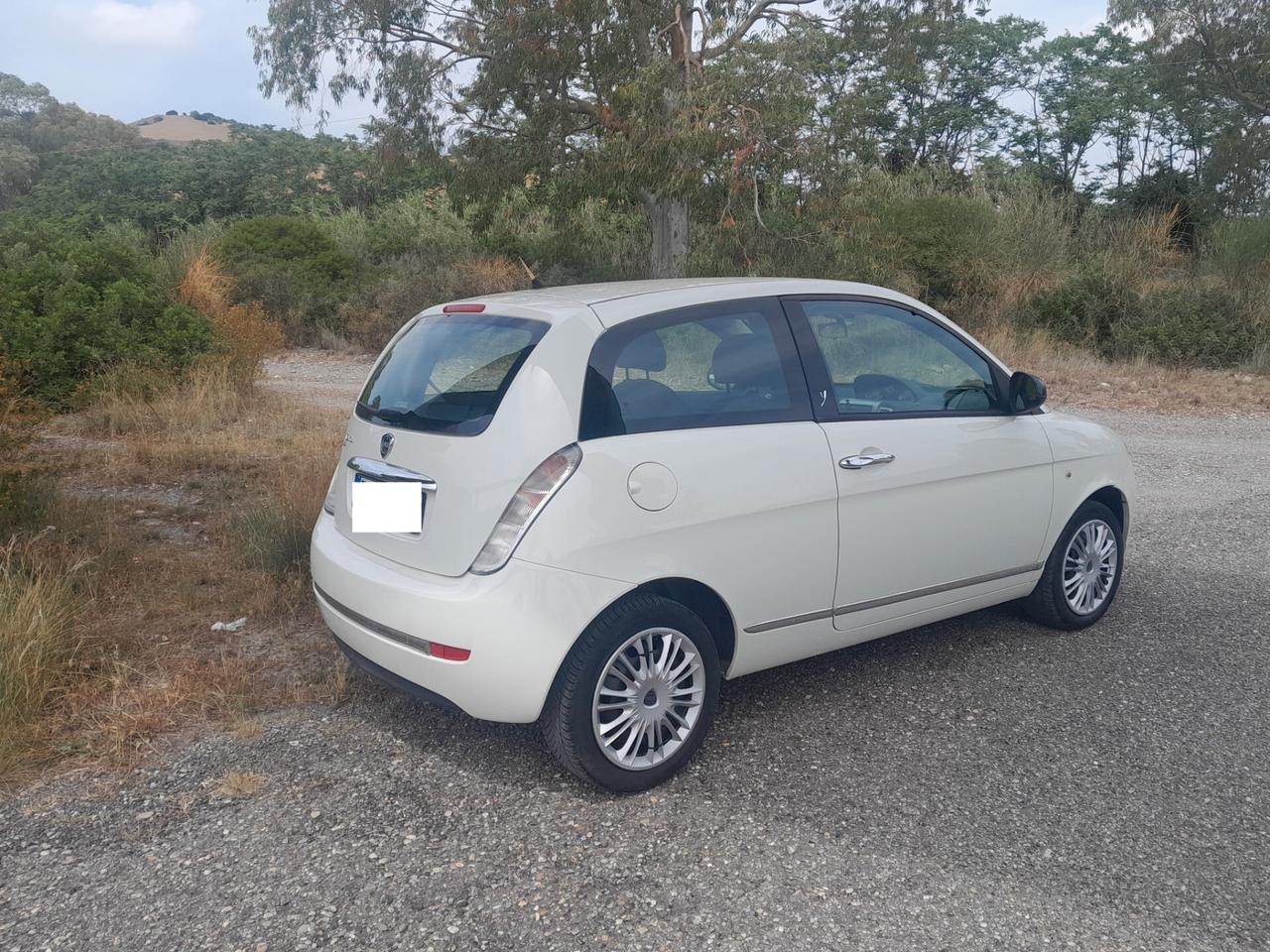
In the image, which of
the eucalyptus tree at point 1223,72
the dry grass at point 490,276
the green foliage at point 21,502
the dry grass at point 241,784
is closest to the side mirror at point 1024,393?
the dry grass at point 241,784

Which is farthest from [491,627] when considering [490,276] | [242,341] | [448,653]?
[490,276]

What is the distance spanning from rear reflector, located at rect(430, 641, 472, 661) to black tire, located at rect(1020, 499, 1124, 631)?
283 centimetres

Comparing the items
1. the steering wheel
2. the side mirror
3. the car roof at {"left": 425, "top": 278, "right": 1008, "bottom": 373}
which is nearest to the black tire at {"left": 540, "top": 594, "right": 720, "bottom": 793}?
the car roof at {"left": 425, "top": 278, "right": 1008, "bottom": 373}

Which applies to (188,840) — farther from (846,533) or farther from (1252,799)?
→ (1252,799)

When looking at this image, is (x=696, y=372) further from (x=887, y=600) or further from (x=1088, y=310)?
(x=1088, y=310)

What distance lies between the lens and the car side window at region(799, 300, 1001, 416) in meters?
4.20

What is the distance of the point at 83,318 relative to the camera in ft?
35.8

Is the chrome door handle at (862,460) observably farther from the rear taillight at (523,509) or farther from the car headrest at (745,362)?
the rear taillight at (523,509)

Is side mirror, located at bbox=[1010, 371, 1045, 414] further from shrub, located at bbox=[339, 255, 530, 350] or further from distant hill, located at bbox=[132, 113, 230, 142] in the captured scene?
distant hill, located at bbox=[132, 113, 230, 142]

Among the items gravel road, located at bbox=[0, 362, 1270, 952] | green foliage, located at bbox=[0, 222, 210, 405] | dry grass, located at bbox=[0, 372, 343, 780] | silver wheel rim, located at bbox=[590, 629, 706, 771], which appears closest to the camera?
gravel road, located at bbox=[0, 362, 1270, 952]

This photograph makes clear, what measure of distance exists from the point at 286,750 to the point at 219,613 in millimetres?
1572

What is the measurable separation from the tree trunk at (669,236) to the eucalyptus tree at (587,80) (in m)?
0.02

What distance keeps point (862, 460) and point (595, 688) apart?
1.34 m

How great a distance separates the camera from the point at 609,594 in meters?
3.40
